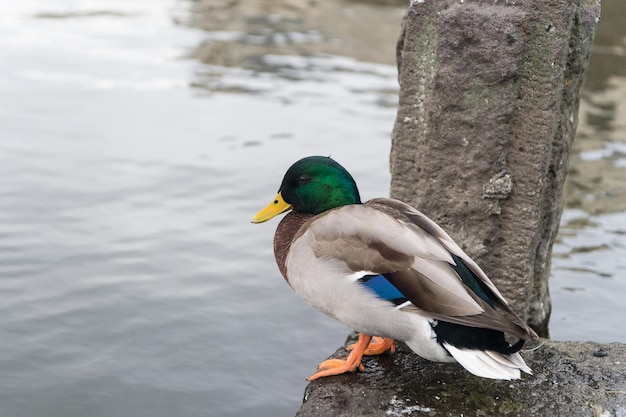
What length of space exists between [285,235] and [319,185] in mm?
234

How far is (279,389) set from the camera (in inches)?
169

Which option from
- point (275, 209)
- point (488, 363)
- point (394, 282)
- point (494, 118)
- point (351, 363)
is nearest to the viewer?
point (488, 363)

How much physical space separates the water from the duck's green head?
1.09 metres

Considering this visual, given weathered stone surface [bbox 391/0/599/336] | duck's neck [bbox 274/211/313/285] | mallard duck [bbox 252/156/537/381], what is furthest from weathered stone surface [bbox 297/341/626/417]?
weathered stone surface [bbox 391/0/599/336]

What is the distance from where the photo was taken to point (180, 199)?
6.29 m

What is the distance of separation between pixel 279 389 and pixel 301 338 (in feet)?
1.73

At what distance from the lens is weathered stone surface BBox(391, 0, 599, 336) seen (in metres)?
3.74

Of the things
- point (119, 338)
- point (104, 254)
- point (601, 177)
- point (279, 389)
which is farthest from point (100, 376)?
point (601, 177)

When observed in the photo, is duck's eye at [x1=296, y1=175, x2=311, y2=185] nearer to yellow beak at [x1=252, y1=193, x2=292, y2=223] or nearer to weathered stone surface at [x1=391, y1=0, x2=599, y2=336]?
yellow beak at [x1=252, y1=193, x2=292, y2=223]

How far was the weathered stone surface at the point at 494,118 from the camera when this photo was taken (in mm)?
3736

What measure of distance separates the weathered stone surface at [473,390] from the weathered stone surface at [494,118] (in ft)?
1.96

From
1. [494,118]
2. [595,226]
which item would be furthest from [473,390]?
[595,226]

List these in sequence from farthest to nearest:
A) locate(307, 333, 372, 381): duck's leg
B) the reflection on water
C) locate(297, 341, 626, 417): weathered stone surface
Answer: the reflection on water
locate(307, 333, 372, 381): duck's leg
locate(297, 341, 626, 417): weathered stone surface

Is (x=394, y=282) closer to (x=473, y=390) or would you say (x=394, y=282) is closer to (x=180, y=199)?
(x=473, y=390)
